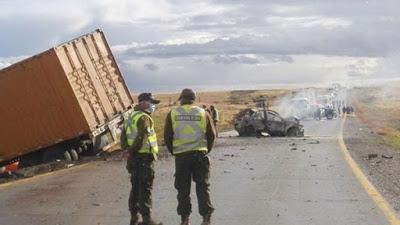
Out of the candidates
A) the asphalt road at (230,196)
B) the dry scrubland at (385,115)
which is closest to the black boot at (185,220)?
the asphalt road at (230,196)

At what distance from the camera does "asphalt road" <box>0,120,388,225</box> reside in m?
8.52

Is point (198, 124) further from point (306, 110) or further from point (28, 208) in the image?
point (306, 110)

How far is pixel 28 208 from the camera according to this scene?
32.0 ft

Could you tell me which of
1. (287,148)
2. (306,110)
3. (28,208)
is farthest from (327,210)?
(306,110)

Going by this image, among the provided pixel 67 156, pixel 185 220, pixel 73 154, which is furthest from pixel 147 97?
pixel 73 154

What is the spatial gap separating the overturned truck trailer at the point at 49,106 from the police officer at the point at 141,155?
35.2 ft

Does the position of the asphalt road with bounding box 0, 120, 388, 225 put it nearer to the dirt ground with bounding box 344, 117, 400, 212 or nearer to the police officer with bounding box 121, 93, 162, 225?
the dirt ground with bounding box 344, 117, 400, 212

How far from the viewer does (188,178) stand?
7680mm

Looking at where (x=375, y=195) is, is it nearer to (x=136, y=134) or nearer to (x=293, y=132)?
(x=136, y=134)

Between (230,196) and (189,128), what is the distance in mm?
3124

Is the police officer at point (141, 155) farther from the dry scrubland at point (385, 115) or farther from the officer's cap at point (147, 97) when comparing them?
the dry scrubland at point (385, 115)

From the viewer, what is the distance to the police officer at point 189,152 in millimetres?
7613

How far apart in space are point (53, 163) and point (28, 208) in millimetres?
8751

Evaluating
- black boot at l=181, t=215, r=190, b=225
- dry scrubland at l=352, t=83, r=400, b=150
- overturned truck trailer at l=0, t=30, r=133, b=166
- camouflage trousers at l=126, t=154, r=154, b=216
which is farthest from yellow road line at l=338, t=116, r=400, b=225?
dry scrubland at l=352, t=83, r=400, b=150
